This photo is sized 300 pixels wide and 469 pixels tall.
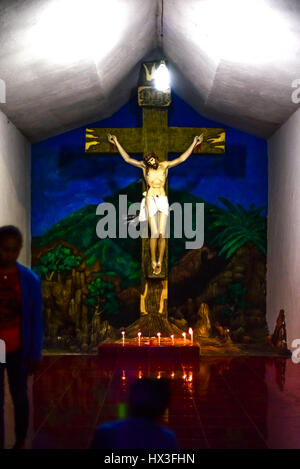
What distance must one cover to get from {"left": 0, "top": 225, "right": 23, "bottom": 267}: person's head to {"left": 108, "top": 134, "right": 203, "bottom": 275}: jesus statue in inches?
207

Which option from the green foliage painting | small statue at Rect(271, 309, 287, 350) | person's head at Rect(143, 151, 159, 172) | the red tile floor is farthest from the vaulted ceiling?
the red tile floor

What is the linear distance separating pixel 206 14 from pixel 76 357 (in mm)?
4411

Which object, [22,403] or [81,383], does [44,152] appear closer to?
[81,383]

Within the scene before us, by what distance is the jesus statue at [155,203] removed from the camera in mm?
9117

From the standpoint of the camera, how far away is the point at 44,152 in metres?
10.1

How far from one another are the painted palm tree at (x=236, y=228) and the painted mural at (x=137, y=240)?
2cm

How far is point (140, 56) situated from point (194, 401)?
5.12 meters

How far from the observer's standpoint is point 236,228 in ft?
33.0

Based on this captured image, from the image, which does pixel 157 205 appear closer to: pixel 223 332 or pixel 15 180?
pixel 15 180

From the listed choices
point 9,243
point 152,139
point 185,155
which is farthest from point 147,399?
point 152,139

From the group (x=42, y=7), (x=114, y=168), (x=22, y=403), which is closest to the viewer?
(x=22, y=403)

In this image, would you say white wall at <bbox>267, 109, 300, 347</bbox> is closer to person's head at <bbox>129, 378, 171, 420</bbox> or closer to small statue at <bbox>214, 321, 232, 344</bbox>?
small statue at <bbox>214, 321, 232, 344</bbox>

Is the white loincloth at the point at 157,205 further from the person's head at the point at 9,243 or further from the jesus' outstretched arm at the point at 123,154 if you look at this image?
the person's head at the point at 9,243
